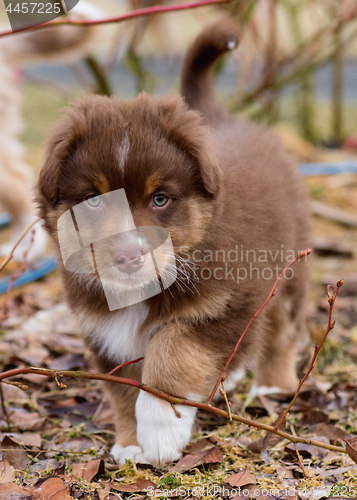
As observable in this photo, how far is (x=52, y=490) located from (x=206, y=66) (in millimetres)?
2418

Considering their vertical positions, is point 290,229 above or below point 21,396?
above

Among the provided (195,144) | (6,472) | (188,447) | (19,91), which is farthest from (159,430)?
(19,91)

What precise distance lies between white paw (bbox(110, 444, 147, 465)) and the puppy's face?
2.92 ft

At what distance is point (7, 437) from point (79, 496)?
54 cm

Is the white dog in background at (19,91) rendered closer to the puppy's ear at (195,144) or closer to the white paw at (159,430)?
the puppy's ear at (195,144)

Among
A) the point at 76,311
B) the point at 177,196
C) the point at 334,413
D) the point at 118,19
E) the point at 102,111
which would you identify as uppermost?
the point at 118,19

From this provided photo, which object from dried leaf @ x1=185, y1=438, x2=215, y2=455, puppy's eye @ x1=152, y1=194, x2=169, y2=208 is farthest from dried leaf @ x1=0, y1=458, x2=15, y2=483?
puppy's eye @ x1=152, y1=194, x2=169, y2=208

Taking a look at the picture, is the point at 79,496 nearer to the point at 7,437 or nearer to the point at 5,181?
the point at 7,437

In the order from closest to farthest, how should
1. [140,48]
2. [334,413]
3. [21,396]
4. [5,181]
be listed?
1. [334,413]
2. [21,396]
3. [5,181]
4. [140,48]

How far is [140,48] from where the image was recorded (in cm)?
646

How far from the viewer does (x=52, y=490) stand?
213cm

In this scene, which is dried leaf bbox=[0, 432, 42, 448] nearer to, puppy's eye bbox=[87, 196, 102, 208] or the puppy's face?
the puppy's face

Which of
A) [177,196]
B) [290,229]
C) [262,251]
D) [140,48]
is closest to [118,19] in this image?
[177,196]

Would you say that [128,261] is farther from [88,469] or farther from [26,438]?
[26,438]
